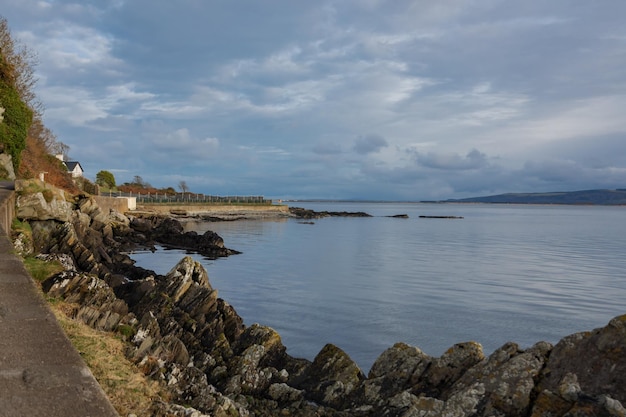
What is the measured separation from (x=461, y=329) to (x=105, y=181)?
92.7m

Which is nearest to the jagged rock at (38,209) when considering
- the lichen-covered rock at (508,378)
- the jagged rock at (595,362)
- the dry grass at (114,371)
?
the dry grass at (114,371)

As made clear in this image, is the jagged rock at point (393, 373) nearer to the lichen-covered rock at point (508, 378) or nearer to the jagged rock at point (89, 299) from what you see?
the lichen-covered rock at point (508, 378)

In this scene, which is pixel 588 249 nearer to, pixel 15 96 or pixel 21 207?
pixel 21 207

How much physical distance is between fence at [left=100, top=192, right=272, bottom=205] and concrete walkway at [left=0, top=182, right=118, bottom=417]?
70.0 meters

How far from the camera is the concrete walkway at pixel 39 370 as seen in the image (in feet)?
14.5

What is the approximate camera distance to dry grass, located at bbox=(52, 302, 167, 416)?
→ 621 cm

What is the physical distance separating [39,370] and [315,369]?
6.67 meters

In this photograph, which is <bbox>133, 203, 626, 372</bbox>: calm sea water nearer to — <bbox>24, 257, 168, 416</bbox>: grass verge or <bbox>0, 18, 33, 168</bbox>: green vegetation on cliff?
<bbox>24, 257, 168, 416</bbox>: grass verge

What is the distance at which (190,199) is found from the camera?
10088cm

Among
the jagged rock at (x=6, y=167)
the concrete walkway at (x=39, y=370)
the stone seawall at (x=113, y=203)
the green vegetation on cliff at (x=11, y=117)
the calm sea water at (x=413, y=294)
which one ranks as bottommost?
the calm sea water at (x=413, y=294)

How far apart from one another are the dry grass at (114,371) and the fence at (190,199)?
68498 millimetres

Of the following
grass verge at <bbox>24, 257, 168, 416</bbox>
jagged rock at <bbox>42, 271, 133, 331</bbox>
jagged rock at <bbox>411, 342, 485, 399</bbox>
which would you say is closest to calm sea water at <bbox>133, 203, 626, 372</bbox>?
jagged rock at <bbox>411, 342, 485, 399</bbox>

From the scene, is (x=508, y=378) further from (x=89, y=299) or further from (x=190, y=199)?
(x=190, y=199)

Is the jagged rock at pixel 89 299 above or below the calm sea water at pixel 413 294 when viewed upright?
above
